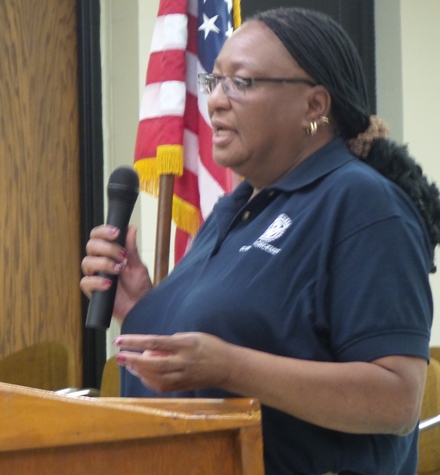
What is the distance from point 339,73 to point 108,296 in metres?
0.51

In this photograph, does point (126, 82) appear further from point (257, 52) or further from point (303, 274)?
point (303, 274)

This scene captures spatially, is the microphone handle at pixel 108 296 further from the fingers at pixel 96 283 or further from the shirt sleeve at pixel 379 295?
the shirt sleeve at pixel 379 295

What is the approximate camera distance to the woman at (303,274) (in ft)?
3.16

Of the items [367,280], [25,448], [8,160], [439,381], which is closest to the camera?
[25,448]

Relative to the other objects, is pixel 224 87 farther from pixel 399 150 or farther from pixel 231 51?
pixel 399 150

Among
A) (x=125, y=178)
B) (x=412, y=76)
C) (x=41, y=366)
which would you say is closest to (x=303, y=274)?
(x=125, y=178)

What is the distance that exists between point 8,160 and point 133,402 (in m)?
2.67

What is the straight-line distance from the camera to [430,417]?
7.50 feet

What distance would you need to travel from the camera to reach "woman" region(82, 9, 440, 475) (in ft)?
3.16

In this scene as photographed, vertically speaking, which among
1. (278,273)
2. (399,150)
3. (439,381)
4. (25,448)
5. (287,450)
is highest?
(399,150)

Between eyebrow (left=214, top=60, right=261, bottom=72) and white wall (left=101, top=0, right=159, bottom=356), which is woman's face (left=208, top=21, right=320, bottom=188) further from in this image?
white wall (left=101, top=0, right=159, bottom=356)

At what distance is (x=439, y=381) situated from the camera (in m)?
2.27

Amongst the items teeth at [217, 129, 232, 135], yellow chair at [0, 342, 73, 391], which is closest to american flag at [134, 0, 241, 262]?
yellow chair at [0, 342, 73, 391]

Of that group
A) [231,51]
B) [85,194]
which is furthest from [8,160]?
[231,51]
